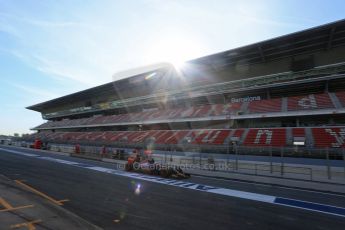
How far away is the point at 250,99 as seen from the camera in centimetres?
3319

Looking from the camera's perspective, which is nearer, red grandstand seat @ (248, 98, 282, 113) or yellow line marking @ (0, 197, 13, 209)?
yellow line marking @ (0, 197, 13, 209)

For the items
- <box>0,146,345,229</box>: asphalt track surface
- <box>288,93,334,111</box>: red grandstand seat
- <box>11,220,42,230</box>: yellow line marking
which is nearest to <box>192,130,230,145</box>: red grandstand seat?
<box>288,93,334,111</box>: red grandstand seat

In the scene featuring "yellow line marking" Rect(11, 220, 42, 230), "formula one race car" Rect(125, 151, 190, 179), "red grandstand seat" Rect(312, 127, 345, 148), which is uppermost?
"red grandstand seat" Rect(312, 127, 345, 148)

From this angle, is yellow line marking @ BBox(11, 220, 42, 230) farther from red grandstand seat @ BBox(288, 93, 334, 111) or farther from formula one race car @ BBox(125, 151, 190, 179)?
red grandstand seat @ BBox(288, 93, 334, 111)

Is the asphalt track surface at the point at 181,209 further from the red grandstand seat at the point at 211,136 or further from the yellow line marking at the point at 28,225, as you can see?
the red grandstand seat at the point at 211,136

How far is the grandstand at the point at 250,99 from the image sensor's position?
78.5 ft

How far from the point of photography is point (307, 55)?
30531 mm

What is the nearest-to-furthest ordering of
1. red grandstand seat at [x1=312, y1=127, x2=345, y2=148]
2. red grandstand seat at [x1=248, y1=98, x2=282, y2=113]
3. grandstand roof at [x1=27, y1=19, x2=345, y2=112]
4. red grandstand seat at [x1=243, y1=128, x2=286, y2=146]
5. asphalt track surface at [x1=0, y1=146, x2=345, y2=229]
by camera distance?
asphalt track surface at [x1=0, y1=146, x2=345, y2=229] → red grandstand seat at [x1=312, y1=127, x2=345, y2=148] → red grandstand seat at [x1=243, y1=128, x2=286, y2=146] → grandstand roof at [x1=27, y1=19, x2=345, y2=112] → red grandstand seat at [x1=248, y1=98, x2=282, y2=113]

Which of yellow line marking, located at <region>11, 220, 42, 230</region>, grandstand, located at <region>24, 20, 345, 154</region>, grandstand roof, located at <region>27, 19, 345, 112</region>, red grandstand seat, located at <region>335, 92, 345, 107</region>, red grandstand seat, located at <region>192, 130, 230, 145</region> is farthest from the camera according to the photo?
grandstand roof, located at <region>27, 19, 345, 112</region>

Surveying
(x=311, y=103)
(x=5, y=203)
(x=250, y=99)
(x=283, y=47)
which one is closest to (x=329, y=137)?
(x=311, y=103)

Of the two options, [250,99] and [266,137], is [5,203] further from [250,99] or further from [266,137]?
[250,99]

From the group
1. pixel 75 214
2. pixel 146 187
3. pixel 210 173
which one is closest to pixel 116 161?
pixel 210 173

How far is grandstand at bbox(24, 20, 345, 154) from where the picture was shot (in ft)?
78.5

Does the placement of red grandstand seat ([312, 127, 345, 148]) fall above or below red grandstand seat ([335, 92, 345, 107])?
below
